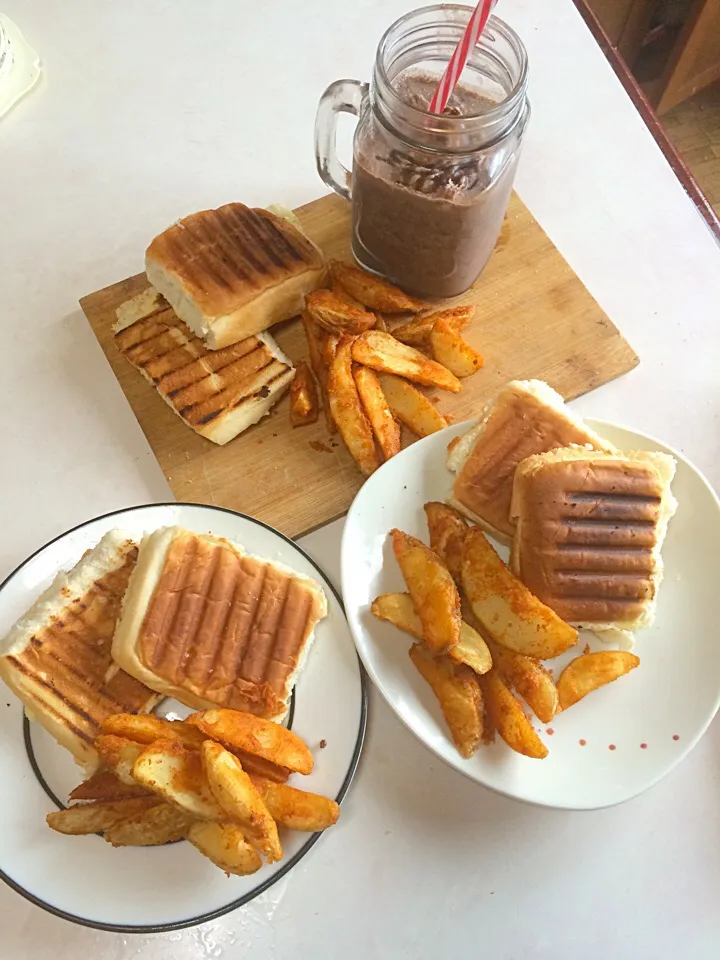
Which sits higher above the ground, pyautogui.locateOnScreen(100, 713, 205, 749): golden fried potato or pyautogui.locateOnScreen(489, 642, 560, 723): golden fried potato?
pyautogui.locateOnScreen(100, 713, 205, 749): golden fried potato

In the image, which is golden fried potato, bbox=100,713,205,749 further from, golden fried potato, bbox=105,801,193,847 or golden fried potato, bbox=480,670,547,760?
golden fried potato, bbox=480,670,547,760

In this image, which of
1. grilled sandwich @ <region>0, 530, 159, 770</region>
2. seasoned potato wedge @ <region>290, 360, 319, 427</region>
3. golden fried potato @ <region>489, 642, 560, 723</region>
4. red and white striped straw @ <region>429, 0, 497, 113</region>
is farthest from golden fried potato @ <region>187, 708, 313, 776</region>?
red and white striped straw @ <region>429, 0, 497, 113</region>

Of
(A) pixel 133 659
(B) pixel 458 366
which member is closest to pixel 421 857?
Answer: (A) pixel 133 659

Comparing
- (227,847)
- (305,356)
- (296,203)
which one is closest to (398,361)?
(305,356)

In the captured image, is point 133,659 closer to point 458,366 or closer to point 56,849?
point 56,849

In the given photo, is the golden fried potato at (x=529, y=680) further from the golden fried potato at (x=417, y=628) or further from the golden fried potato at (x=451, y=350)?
the golden fried potato at (x=451, y=350)

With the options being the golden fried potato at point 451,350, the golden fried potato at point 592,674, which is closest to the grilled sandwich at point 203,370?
the golden fried potato at point 451,350
